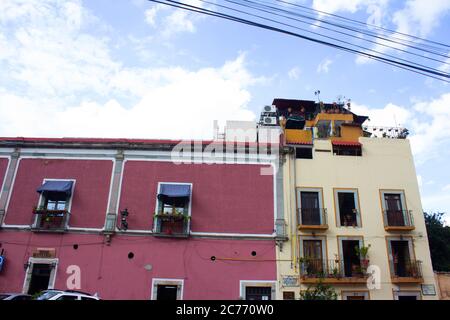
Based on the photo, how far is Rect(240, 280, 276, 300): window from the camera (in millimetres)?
17453

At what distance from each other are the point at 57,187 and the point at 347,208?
52.5ft

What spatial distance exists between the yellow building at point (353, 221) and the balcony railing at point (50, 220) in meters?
11.4

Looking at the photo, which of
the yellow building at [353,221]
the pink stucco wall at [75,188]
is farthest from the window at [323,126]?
the pink stucco wall at [75,188]

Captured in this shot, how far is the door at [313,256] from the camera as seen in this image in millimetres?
17750

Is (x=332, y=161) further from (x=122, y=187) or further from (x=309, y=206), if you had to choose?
(x=122, y=187)

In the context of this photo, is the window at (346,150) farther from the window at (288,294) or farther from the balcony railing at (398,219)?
the window at (288,294)

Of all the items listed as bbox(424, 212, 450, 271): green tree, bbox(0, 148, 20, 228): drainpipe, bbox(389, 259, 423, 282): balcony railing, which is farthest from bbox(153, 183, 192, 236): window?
bbox(424, 212, 450, 271): green tree

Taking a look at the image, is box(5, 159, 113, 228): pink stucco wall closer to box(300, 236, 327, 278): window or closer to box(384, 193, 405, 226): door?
box(300, 236, 327, 278): window

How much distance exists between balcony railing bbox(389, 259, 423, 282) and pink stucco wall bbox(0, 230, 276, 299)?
6195mm

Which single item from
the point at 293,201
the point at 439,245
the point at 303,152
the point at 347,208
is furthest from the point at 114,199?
the point at 439,245

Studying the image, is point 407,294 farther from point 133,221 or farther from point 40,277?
point 40,277

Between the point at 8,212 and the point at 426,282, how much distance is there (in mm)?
22512

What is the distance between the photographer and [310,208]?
62.7ft
